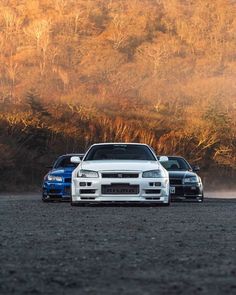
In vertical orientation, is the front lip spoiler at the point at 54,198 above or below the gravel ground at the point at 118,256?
below

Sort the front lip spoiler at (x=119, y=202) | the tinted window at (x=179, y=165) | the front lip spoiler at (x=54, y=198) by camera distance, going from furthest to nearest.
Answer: the tinted window at (x=179, y=165), the front lip spoiler at (x=54, y=198), the front lip spoiler at (x=119, y=202)

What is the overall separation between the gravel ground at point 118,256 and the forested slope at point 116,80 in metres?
50.4

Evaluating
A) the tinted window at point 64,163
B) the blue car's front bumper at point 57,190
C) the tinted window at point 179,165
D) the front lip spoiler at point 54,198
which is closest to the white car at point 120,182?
the blue car's front bumper at point 57,190

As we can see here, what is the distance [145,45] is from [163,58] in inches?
375

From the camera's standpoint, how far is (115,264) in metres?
9.40

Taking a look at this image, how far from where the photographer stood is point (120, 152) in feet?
80.1

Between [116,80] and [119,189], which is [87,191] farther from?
[116,80]

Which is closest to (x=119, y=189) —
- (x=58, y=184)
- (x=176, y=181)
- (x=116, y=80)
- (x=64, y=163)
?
(x=58, y=184)

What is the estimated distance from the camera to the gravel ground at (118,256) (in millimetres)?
7820

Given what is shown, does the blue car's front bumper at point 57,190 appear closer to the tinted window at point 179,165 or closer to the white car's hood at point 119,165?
the tinted window at point 179,165

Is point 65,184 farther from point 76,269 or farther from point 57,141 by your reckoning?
point 57,141

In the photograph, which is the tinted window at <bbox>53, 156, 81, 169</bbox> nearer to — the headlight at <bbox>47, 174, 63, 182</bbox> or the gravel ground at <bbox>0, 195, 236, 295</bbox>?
the headlight at <bbox>47, 174, 63, 182</bbox>

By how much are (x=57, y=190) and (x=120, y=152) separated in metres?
3.74

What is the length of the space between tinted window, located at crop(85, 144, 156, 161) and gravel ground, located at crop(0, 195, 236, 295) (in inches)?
242
